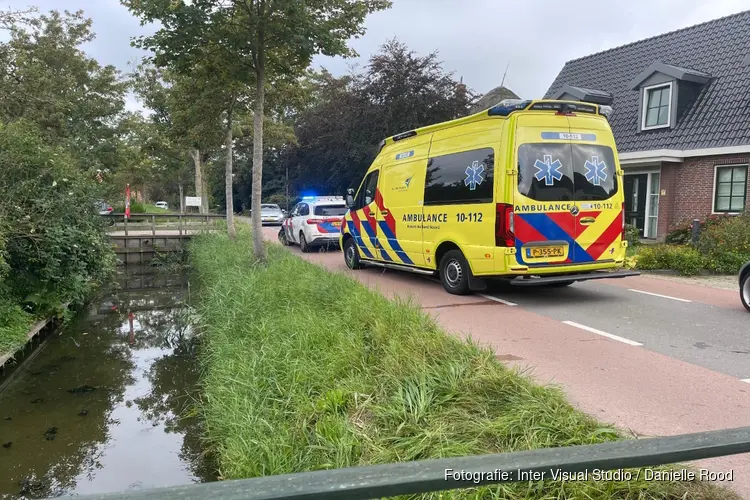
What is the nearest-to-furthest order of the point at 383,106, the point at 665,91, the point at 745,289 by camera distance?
the point at 745,289 < the point at 665,91 < the point at 383,106

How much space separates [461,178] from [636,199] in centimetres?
1177

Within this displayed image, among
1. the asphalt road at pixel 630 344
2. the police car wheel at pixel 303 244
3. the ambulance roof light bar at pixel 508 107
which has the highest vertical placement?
the ambulance roof light bar at pixel 508 107

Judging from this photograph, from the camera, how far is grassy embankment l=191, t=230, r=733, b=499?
3217 millimetres

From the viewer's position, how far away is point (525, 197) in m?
7.41

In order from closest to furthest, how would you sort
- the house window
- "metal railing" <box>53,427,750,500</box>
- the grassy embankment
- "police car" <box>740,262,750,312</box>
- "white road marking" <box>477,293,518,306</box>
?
"metal railing" <box>53,427,750,500</box>
the grassy embankment
"police car" <box>740,262,750,312</box>
"white road marking" <box>477,293,518,306</box>
the house window

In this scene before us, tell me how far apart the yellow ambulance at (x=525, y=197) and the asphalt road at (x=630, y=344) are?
54 cm

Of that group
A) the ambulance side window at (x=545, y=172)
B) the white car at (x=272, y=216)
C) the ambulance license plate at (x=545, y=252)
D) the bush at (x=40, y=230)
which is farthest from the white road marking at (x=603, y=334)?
the white car at (x=272, y=216)

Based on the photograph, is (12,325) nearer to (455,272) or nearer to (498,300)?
(455,272)

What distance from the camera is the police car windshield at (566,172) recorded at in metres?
7.43

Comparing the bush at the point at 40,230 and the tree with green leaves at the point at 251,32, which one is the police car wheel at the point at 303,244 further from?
the bush at the point at 40,230

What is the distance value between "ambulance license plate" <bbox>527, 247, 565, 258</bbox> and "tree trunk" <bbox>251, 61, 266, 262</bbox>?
5984mm

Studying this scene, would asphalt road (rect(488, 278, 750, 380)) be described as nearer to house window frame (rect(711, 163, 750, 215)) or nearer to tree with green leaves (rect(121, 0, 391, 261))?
tree with green leaves (rect(121, 0, 391, 261))

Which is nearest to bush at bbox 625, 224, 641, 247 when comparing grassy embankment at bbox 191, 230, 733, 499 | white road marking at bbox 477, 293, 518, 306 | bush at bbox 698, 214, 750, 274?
bush at bbox 698, 214, 750, 274

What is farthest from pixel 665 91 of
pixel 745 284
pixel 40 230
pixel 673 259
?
pixel 40 230
